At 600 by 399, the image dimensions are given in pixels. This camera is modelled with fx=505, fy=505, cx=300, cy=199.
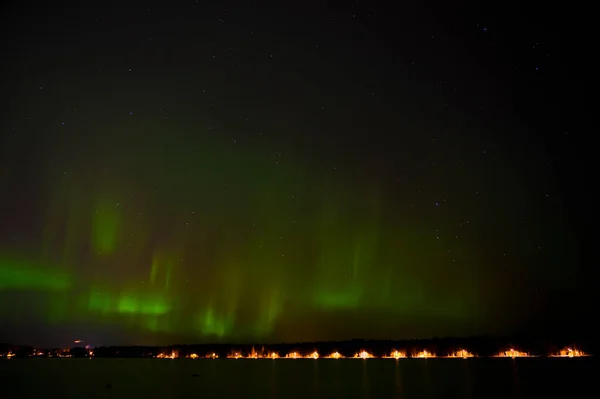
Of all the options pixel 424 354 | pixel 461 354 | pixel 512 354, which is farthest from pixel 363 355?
pixel 512 354

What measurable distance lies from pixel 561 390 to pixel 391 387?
1384 centimetres

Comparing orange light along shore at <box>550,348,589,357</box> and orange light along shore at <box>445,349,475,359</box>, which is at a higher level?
orange light along shore at <box>445,349,475,359</box>

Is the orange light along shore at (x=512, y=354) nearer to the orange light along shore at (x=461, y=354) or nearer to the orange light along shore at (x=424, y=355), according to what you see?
the orange light along shore at (x=461, y=354)

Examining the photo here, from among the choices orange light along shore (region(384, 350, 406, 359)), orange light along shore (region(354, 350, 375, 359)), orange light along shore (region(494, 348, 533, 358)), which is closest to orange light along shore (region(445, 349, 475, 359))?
orange light along shore (region(494, 348, 533, 358))

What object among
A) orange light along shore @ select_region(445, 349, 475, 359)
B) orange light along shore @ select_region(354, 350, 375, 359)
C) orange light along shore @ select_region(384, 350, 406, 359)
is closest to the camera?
orange light along shore @ select_region(445, 349, 475, 359)

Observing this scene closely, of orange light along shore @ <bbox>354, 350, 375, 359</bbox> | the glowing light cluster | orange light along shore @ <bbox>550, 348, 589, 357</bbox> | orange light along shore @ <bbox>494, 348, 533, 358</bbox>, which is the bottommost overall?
orange light along shore @ <bbox>550, 348, 589, 357</bbox>

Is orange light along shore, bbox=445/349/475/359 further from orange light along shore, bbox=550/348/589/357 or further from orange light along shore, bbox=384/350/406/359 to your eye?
orange light along shore, bbox=550/348/589/357

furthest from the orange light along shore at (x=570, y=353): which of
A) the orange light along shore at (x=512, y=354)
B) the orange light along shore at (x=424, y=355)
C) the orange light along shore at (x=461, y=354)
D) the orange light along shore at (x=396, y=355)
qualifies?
the orange light along shore at (x=396, y=355)

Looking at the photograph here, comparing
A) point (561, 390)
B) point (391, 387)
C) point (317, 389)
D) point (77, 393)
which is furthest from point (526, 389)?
point (77, 393)

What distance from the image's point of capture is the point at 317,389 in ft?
147

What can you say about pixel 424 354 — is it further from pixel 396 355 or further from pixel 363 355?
pixel 363 355

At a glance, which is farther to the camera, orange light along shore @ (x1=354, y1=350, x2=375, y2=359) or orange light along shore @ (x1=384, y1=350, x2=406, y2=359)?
orange light along shore @ (x1=354, y1=350, x2=375, y2=359)

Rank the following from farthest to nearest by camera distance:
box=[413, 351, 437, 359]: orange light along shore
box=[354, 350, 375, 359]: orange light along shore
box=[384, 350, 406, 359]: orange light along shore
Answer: box=[354, 350, 375, 359]: orange light along shore, box=[384, 350, 406, 359]: orange light along shore, box=[413, 351, 437, 359]: orange light along shore

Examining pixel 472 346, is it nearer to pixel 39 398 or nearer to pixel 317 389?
pixel 317 389
